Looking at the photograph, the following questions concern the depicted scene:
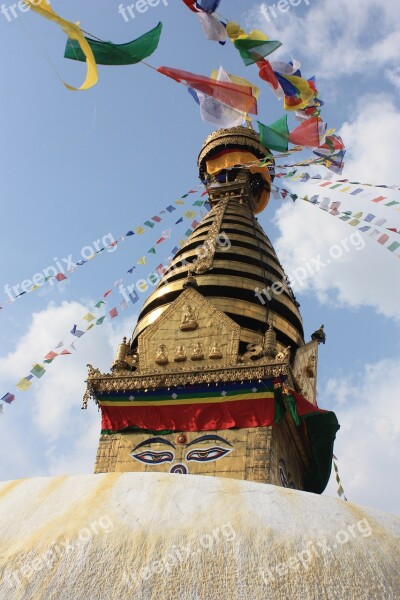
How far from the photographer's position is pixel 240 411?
10633 millimetres

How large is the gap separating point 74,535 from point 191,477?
A: 41.3 inches

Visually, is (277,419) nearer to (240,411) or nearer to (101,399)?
(240,411)

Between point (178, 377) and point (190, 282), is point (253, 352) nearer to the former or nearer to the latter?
point (178, 377)

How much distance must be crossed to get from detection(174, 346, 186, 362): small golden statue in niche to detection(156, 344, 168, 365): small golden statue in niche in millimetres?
194

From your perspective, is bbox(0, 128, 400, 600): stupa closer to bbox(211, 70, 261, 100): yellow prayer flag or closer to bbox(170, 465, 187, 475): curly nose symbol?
bbox(170, 465, 187, 475): curly nose symbol

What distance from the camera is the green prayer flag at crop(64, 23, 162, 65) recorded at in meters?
8.59

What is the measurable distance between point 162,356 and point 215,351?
1.00 meters

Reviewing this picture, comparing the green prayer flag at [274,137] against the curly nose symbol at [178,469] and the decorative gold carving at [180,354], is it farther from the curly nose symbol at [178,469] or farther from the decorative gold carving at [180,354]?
the curly nose symbol at [178,469]

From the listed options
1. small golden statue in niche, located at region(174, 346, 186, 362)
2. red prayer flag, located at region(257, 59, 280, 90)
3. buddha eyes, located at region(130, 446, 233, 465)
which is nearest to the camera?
buddha eyes, located at region(130, 446, 233, 465)

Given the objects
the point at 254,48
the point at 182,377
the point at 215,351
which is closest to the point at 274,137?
the point at 254,48

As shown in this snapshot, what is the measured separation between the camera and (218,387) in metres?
10.9

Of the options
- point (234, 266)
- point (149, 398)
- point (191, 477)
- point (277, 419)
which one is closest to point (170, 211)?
point (234, 266)

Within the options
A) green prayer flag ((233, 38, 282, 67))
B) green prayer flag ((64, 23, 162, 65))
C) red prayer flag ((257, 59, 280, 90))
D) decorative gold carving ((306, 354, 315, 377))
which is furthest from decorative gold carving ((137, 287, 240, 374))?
green prayer flag ((64, 23, 162, 65))

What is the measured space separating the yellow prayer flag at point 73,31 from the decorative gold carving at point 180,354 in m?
5.39
